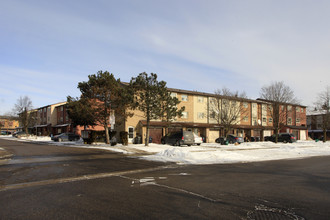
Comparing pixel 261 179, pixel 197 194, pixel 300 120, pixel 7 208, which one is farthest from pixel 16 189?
pixel 300 120

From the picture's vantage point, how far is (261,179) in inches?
346

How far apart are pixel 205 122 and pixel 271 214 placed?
35.5m

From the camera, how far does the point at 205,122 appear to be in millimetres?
40062

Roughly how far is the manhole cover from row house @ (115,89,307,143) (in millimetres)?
22042

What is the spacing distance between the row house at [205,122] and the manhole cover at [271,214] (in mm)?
22042

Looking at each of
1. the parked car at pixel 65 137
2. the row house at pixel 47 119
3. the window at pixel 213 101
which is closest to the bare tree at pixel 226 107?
the window at pixel 213 101

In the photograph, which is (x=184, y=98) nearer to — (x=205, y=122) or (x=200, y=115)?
(x=200, y=115)

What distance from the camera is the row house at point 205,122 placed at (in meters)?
31.7

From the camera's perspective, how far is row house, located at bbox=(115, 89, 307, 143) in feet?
104

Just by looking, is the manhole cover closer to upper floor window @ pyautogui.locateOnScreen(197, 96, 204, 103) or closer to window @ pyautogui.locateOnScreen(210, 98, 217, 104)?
window @ pyautogui.locateOnScreen(210, 98, 217, 104)

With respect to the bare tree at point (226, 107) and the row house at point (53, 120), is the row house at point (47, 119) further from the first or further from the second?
the bare tree at point (226, 107)

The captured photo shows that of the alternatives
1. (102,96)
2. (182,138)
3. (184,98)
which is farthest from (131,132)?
(184,98)

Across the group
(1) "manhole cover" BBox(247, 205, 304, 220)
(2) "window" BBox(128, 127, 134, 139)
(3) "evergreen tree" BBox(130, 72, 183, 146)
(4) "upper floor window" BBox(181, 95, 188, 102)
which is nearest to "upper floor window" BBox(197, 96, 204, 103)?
(4) "upper floor window" BBox(181, 95, 188, 102)

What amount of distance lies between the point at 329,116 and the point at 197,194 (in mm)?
44724
